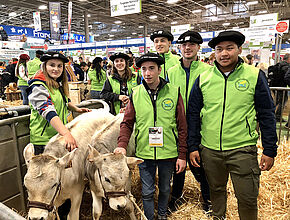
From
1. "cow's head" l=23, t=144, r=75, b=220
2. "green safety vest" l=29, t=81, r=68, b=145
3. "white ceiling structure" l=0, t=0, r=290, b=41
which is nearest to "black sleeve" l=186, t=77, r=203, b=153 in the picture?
"cow's head" l=23, t=144, r=75, b=220

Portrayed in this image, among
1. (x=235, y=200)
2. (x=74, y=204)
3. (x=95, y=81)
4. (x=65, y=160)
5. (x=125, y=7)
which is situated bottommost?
(x=235, y=200)

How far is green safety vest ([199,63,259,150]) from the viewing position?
6.76 feet

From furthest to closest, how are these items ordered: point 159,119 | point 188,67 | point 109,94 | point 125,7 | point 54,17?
point 54,17
point 125,7
point 109,94
point 188,67
point 159,119

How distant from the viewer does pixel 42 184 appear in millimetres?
1829

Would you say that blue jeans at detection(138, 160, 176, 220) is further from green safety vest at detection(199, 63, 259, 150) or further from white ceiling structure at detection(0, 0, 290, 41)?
white ceiling structure at detection(0, 0, 290, 41)

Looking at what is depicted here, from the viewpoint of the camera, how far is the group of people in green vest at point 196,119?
208cm

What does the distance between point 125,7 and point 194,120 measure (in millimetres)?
8647

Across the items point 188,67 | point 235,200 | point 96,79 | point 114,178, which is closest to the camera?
point 114,178

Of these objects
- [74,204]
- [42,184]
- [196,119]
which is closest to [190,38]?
[196,119]

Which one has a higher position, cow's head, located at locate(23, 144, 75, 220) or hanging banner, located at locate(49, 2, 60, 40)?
hanging banner, located at locate(49, 2, 60, 40)

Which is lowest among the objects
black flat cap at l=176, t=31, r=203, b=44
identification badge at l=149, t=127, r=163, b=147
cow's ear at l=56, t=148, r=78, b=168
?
cow's ear at l=56, t=148, r=78, b=168

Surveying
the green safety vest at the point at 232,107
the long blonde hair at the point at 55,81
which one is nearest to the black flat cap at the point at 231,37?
the green safety vest at the point at 232,107

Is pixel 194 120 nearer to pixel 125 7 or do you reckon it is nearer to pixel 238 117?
pixel 238 117

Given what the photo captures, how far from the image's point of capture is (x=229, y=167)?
220cm
